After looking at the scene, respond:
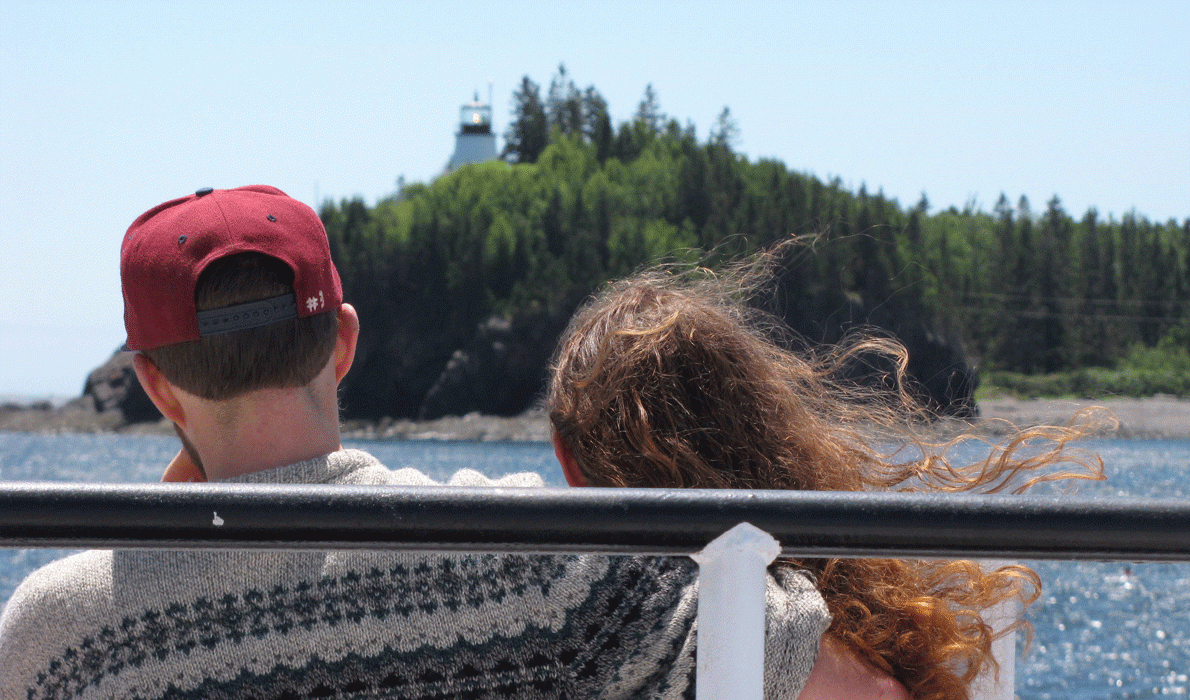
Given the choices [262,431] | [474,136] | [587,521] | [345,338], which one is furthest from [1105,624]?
[474,136]

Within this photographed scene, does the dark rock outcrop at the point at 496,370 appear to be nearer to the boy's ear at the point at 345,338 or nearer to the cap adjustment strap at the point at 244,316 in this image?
the boy's ear at the point at 345,338

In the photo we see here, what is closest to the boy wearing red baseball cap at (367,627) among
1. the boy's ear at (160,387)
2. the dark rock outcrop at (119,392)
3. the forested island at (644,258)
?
the boy's ear at (160,387)

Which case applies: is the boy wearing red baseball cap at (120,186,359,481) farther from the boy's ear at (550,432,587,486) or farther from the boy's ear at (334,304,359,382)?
the boy's ear at (550,432,587,486)

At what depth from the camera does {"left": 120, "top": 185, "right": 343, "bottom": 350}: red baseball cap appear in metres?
1.28

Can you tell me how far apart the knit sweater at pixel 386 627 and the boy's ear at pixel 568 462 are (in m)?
0.34

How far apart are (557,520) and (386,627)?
0.28 metres

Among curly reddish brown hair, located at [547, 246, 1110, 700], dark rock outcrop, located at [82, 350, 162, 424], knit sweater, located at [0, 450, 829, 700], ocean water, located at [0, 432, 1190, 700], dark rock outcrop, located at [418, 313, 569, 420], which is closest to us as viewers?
knit sweater, located at [0, 450, 829, 700]

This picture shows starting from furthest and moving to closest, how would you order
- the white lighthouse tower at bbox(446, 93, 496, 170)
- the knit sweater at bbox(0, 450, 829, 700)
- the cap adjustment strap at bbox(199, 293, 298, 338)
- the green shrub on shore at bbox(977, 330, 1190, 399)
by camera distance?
the white lighthouse tower at bbox(446, 93, 496, 170) < the green shrub on shore at bbox(977, 330, 1190, 399) < the cap adjustment strap at bbox(199, 293, 298, 338) < the knit sweater at bbox(0, 450, 829, 700)

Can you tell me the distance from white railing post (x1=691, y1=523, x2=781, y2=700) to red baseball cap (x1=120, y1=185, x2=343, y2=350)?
1.99ft

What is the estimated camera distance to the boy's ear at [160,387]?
4.38ft

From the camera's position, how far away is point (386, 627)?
111 centimetres

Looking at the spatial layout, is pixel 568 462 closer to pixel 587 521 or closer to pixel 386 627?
pixel 386 627

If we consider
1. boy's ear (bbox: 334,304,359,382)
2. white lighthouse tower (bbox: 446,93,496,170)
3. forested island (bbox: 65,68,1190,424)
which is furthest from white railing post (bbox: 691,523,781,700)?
white lighthouse tower (bbox: 446,93,496,170)

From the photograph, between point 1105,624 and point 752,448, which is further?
point 1105,624
